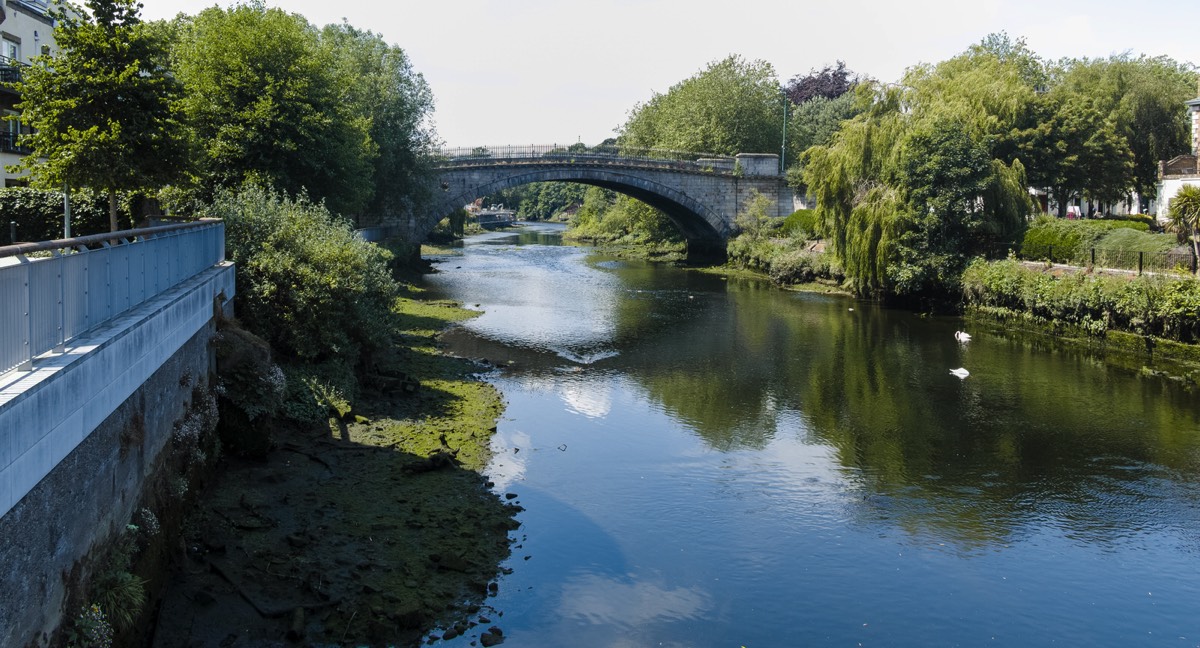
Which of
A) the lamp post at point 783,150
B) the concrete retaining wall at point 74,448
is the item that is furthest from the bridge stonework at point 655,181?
the concrete retaining wall at point 74,448

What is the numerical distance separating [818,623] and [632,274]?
45.5m

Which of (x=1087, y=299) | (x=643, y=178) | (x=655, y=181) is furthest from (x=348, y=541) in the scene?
(x=655, y=181)

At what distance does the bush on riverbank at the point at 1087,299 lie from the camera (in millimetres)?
29016

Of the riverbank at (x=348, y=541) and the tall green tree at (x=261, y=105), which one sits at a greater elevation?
the tall green tree at (x=261, y=105)

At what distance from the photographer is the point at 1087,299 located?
3222 centimetres

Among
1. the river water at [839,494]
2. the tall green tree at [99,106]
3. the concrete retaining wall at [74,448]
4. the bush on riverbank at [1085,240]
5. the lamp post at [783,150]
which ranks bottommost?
the river water at [839,494]

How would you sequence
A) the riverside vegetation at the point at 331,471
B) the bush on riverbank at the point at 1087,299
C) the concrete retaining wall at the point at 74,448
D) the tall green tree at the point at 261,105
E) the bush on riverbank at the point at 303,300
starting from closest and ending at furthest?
the concrete retaining wall at the point at 74,448
the riverside vegetation at the point at 331,471
the bush on riverbank at the point at 303,300
the bush on riverbank at the point at 1087,299
the tall green tree at the point at 261,105

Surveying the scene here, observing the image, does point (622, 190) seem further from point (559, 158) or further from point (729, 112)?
point (729, 112)

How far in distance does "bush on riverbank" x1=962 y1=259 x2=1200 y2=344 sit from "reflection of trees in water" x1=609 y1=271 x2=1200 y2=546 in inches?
101

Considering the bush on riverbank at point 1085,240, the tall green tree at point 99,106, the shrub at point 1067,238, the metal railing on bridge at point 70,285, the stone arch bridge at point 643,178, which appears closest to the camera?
the metal railing on bridge at point 70,285

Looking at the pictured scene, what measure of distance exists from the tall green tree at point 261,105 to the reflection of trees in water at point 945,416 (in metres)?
12.9

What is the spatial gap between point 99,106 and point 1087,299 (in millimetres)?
30397

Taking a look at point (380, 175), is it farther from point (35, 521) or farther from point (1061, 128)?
point (35, 521)

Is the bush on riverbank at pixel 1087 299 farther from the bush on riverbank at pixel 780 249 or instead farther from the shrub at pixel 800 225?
the shrub at pixel 800 225
